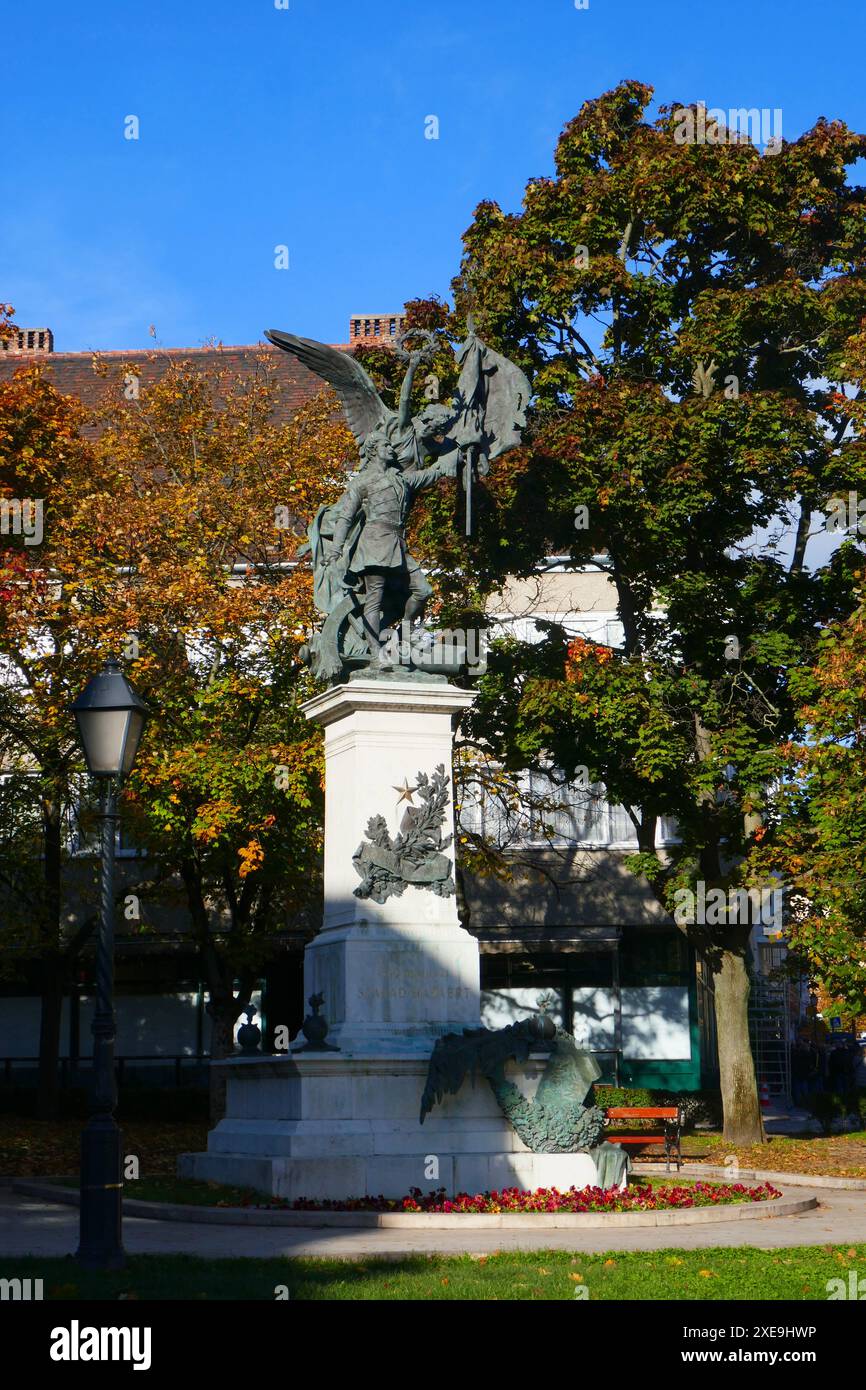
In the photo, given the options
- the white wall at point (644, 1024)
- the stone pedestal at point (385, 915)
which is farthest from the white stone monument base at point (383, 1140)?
the white wall at point (644, 1024)

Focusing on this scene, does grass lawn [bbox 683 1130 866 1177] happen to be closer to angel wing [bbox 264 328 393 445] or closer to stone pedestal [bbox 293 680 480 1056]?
stone pedestal [bbox 293 680 480 1056]

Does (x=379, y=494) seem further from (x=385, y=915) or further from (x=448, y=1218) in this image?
(x=448, y=1218)

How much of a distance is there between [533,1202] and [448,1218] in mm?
1245

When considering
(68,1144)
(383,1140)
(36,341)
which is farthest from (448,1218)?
(36,341)

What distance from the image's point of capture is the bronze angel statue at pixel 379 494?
18391 mm

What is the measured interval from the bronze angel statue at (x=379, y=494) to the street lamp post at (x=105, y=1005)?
5.75 meters

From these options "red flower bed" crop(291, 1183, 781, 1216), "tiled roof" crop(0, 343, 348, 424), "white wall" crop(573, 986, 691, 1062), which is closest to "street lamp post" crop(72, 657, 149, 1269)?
"red flower bed" crop(291, 1183, 781, 1216)

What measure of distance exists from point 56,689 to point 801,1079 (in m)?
28.4

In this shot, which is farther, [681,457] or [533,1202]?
[681,457]

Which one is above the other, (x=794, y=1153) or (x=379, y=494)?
(x=379, y=494)

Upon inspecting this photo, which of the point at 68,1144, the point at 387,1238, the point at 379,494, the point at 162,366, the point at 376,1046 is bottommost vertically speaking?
the point at 68,1144

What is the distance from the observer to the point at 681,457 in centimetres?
2517
